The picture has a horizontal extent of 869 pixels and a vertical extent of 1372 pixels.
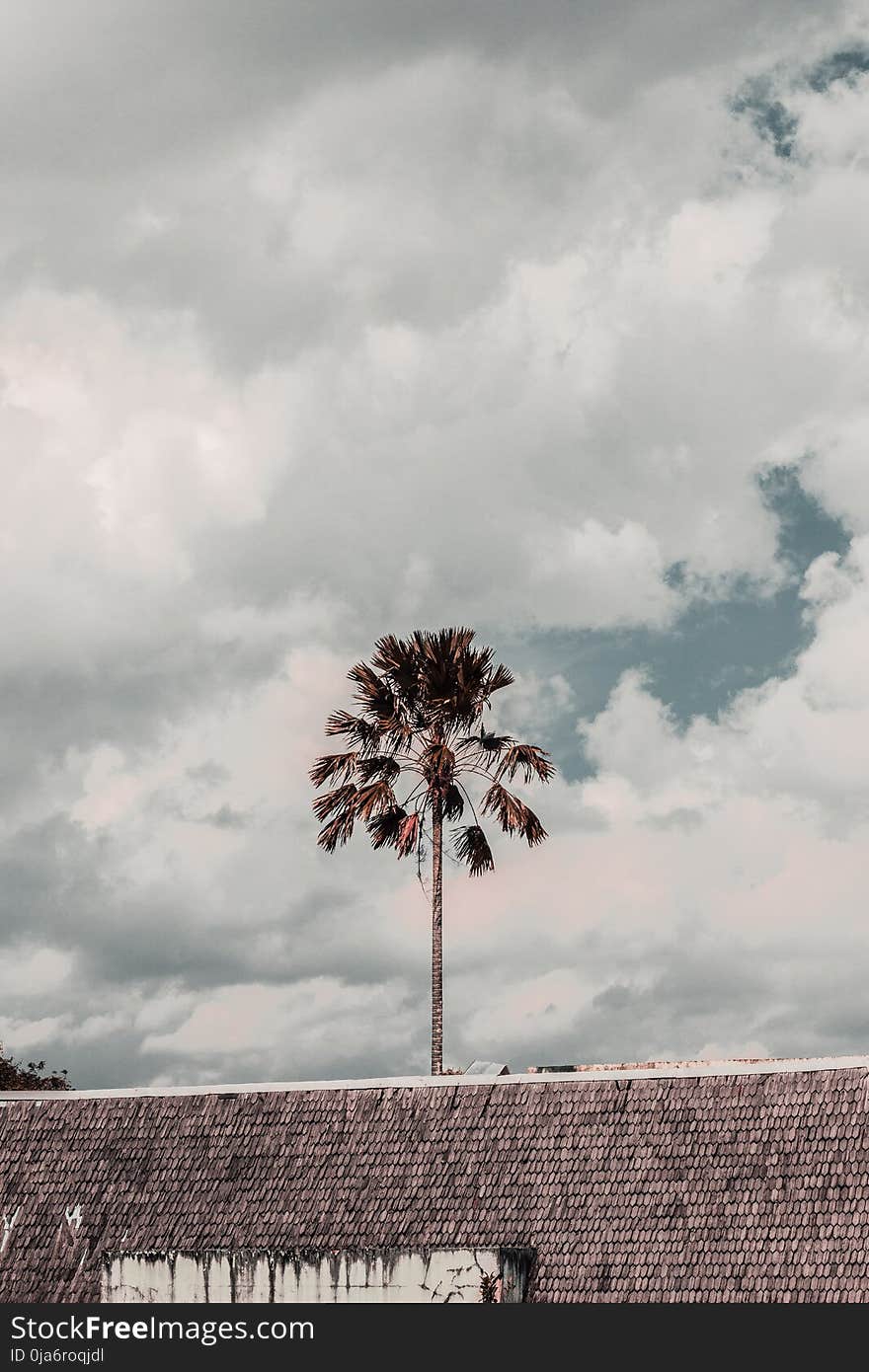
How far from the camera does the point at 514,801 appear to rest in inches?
1483

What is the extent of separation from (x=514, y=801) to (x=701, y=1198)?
14614 millimetres

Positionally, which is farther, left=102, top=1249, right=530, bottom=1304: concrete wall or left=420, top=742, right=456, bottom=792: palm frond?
left=420, top=742, right=456, bottom=792: palm frond

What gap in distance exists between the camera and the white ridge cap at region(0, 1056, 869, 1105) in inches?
981

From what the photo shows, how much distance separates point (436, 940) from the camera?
121 ft

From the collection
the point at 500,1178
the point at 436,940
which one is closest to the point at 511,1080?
the point at 500,1178

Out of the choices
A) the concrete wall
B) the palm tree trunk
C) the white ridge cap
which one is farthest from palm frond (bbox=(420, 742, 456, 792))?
the concrete wall

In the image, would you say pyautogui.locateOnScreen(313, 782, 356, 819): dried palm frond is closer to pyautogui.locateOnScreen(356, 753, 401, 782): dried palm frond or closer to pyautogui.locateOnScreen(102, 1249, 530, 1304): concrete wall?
pyautogui.locateOnScreen(356, 753, 401, 782): dried palm frond

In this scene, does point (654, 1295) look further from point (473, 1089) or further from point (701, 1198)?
point (473, 1089)

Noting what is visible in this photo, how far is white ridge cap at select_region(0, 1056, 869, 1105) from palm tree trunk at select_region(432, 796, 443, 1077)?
791 centimetres

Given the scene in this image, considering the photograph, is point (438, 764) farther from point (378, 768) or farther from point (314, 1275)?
point (314, 1275)

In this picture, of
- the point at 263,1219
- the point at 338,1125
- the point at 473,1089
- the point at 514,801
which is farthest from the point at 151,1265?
the point at 514,801

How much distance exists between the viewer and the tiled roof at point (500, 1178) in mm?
23328

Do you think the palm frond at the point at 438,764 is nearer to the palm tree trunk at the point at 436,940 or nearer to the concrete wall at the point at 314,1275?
the palm tree trunk at the point at 436,940

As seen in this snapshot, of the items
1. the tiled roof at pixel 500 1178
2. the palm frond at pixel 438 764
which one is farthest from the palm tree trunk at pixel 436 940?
the tiled roof at pixel 500 1178
